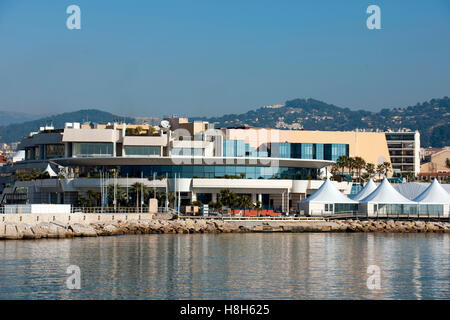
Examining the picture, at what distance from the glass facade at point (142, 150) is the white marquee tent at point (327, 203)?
22.7m

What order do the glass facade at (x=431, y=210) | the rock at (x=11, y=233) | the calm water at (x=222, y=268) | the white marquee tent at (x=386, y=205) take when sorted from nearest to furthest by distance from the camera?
1. the calm water at (x=222, y=268)
2. the rock at (x=11, y=233)
3. the white marquee tent at (x=386, y=205)
4. the glass facade at (x=431, y=210)

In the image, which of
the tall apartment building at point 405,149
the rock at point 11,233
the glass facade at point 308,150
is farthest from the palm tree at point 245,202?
the tall apartment building at point 405,149

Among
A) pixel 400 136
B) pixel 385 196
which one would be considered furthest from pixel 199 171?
pixel 400 136

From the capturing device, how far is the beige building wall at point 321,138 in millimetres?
139000

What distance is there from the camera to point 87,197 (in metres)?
99.7

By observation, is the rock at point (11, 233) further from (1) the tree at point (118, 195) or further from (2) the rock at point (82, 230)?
(1) the tree at point (118, 195)

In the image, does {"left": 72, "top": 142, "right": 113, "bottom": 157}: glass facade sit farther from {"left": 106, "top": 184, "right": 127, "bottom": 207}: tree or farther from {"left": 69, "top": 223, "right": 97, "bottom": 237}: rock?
{"left": 69, "top": 223, "right": 97, "bottom": 237}: rock

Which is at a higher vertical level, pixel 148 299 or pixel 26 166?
pixel 26 166

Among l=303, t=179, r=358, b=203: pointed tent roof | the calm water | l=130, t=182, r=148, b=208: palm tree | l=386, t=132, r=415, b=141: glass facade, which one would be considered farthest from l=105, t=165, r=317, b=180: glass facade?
l=386, t=132, r=415, b=141: glass facade

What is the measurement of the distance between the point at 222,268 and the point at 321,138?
98071 mm

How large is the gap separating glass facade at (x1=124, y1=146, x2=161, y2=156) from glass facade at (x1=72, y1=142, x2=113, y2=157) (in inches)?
95.5

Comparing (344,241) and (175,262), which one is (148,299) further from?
(344,241)
